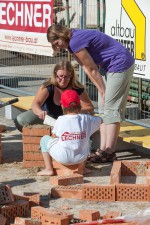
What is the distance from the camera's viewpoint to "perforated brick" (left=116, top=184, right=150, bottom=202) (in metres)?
6.92

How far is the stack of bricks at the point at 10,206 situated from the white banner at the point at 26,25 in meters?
4.68

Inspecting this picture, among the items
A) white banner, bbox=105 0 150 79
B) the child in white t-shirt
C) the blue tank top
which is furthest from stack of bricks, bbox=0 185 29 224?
white banner, bbox=105 0 150 79

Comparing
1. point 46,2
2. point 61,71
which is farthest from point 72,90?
point 46,2

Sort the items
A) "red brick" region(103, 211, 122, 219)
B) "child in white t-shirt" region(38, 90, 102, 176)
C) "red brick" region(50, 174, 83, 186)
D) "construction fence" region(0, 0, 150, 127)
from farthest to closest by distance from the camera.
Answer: "construction fence" region(0, 0, 150, 127)
"child in white t-shirt" region(38, 90, 102, 176)
"red brick" region(50, 174, 83, 186)
"red brick" region(103, 211, 122, 219)

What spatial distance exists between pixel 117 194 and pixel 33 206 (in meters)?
0.88

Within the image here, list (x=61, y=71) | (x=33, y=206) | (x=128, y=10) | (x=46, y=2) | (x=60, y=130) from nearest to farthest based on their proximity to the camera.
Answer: (x=33, y=206), (x=60, y=130), (x=61, y=71), (x=128, y=10), (x=46, y=2)

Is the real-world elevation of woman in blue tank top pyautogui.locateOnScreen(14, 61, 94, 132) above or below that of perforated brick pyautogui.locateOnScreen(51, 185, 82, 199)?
above

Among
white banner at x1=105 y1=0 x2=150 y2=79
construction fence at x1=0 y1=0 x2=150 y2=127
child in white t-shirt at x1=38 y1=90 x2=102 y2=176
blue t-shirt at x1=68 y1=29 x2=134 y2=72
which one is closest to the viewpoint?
child in white t-shirt at x1=38 y1=90 x2=102 y2=176

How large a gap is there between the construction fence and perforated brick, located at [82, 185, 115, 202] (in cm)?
290

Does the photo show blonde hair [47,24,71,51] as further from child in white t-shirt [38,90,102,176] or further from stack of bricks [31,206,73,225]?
stack of bricks [31,206,73,225]

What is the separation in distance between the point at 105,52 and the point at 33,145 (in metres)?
1.38

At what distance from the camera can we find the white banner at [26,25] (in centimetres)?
1091

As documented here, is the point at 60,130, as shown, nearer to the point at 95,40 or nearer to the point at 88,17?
the point at 95,40

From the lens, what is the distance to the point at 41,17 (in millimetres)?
10938
